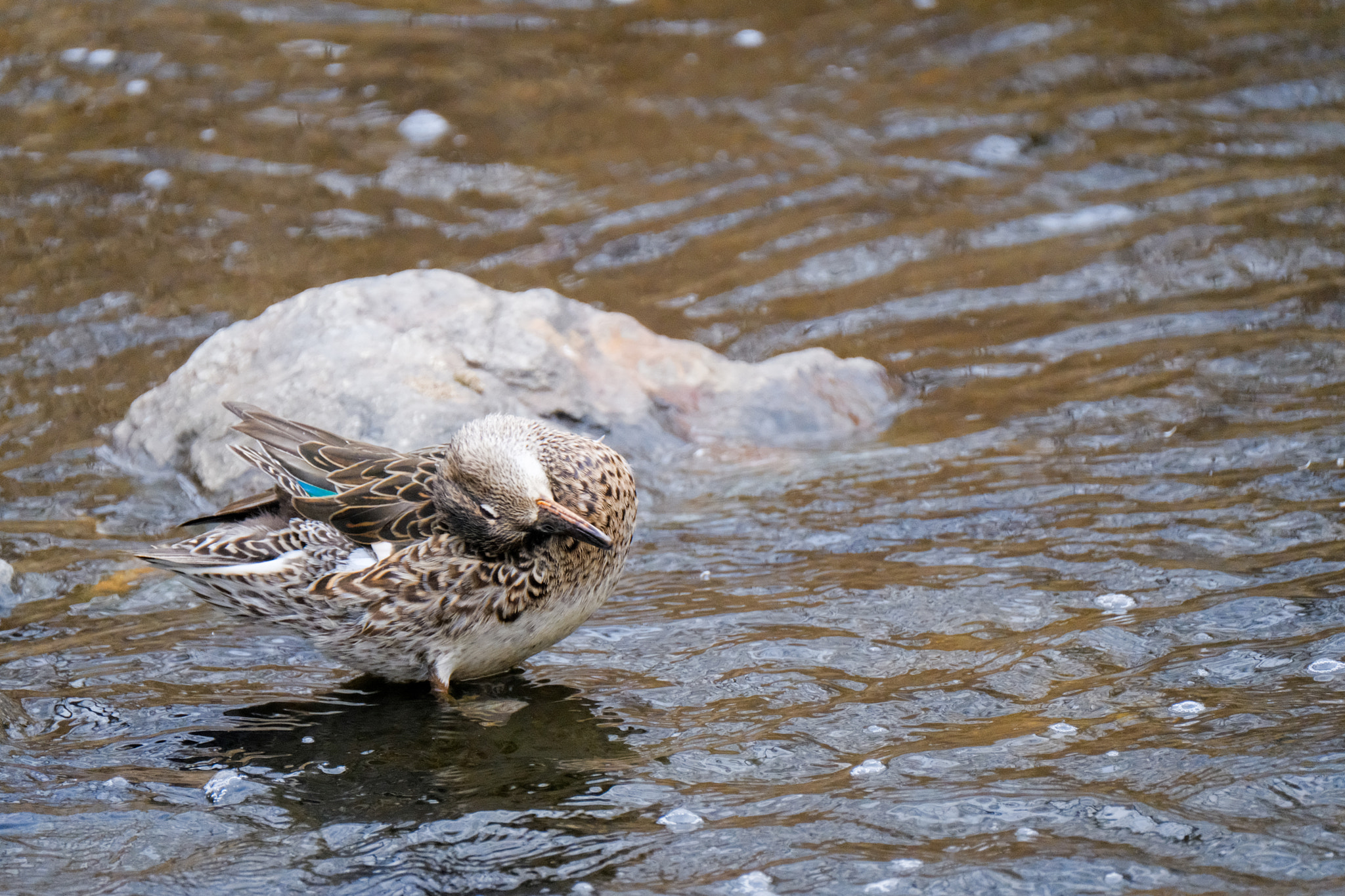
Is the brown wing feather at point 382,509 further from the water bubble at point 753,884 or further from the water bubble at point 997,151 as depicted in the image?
the water bubble at point 997,151

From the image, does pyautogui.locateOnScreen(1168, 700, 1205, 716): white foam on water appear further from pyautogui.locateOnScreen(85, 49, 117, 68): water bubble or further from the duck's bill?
pyautogui.locateOnScreen(85, 49, 117, 68): water bubble

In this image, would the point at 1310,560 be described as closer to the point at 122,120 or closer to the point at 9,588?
the point at 9,588

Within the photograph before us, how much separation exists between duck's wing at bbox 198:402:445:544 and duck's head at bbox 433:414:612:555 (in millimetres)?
181

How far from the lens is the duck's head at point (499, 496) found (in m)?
4.72

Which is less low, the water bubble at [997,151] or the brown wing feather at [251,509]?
the water bubble at [997,151]

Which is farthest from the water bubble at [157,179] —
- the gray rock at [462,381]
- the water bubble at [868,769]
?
the water bubble at [868,769]

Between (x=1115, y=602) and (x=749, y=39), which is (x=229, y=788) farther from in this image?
(x=749, y=39)

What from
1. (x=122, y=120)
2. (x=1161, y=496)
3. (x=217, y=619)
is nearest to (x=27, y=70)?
(x=122, y=120)

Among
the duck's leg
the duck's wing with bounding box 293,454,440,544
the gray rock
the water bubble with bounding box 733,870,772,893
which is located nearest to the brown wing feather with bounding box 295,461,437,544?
the duck's wing with bounding box 293,454,440,544

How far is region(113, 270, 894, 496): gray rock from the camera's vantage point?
7031mm

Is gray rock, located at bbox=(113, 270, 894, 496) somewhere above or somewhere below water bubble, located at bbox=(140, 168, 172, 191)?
below

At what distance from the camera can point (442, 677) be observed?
5035mm

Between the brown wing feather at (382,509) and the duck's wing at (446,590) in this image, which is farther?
the brown wing feather at (382,509)

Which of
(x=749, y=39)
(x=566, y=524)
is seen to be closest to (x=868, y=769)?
(x=566, y=524)
